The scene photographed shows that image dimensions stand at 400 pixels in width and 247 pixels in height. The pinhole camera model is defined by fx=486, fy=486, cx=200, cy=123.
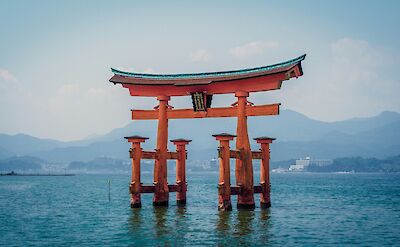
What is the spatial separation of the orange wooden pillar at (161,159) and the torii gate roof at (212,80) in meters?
0.81

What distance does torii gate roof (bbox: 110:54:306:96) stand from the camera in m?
22.2

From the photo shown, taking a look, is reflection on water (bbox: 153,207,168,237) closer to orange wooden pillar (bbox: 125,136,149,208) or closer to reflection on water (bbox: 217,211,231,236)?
orange wooden pillar (bbox: 125,136,149,208)

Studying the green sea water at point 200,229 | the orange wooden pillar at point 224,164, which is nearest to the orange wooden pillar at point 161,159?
the green sea water at point 200,229

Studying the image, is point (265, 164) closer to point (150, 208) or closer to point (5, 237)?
point (150, 208)

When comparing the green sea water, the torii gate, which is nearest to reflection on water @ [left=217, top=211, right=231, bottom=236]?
the green sea water

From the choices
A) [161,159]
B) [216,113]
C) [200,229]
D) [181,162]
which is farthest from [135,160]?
[200,229]

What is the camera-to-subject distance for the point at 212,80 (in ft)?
78.4

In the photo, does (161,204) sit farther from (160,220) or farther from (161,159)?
(160,220)

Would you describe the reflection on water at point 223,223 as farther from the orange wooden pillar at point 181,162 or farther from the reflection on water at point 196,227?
the orange wooden pillar at point 181,162

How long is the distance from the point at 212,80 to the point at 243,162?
431 centimetres

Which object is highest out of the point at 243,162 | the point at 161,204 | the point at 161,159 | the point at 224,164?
the point at 161,159

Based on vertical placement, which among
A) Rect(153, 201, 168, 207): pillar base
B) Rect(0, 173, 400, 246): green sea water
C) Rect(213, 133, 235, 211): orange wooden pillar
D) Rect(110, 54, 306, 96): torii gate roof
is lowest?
Rect(0, 173, 400, 246): green sea water

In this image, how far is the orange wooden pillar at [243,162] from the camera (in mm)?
22969

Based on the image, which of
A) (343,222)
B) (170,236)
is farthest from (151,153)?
(343,222)
